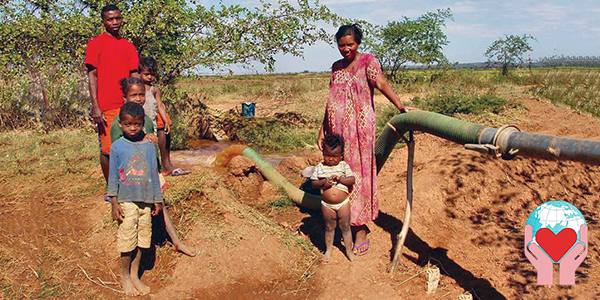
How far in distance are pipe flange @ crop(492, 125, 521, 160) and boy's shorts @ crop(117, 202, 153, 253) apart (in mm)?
2344

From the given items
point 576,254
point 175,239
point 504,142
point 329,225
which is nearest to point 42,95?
point 175,239

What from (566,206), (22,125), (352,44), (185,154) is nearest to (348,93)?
(352,44)

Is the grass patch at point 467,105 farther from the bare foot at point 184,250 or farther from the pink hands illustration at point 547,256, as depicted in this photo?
the pink hands illustration at point 547,256

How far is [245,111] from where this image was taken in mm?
11406

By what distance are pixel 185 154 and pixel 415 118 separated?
5.28 m

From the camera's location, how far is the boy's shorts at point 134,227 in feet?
11.2

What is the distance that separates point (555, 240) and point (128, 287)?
276 cm

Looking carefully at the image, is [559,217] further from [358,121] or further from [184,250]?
[184,250]

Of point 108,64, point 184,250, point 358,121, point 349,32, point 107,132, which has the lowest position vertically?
point 184,250

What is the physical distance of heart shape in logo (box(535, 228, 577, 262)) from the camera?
212cm

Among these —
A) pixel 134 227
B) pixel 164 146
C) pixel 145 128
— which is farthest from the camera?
pixel 164 146

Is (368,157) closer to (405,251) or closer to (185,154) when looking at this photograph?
(405,251)

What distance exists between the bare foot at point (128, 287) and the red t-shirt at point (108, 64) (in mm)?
1461

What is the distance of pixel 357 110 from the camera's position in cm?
405
